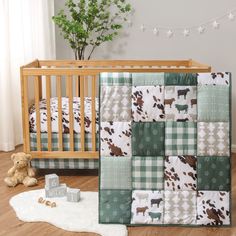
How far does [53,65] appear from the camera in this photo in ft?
12.9

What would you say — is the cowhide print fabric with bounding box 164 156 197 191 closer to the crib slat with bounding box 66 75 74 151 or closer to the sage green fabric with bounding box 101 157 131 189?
the sage green fabric with bounding box 101 157 131 189

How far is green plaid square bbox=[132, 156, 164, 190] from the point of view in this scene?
2412 mm

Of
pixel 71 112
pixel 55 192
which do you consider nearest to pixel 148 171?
pixel 55 192

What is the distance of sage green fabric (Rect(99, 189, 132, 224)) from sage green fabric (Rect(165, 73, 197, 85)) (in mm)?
604

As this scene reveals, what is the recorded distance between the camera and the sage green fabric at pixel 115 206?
95.9 inches

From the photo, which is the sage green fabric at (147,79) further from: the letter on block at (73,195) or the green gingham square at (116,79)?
the letter on block at (73,195)

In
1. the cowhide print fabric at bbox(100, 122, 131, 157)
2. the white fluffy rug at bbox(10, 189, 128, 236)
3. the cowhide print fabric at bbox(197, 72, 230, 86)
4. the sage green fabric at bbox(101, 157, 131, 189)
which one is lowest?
the white fluffy rug at bbox(10, 189, 128, 236)

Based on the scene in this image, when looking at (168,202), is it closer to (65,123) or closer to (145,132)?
(145,132)

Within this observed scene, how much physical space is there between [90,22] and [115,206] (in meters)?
2.23

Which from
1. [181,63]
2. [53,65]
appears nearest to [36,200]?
[53,65]

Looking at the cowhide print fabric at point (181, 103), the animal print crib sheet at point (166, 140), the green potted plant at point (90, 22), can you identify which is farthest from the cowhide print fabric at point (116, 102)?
the green potted plant at point (90, 22)

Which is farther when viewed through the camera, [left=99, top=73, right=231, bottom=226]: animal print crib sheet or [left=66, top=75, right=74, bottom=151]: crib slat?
[left=66, top=75, right=74, bottom=151]: crib slat

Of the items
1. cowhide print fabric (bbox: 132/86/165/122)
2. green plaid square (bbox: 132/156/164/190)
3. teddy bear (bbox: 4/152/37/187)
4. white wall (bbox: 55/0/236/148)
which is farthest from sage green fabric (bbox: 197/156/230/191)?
white wall (bbox: 55/0/236/148)

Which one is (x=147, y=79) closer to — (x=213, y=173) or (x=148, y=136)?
(x=148, y=136)
